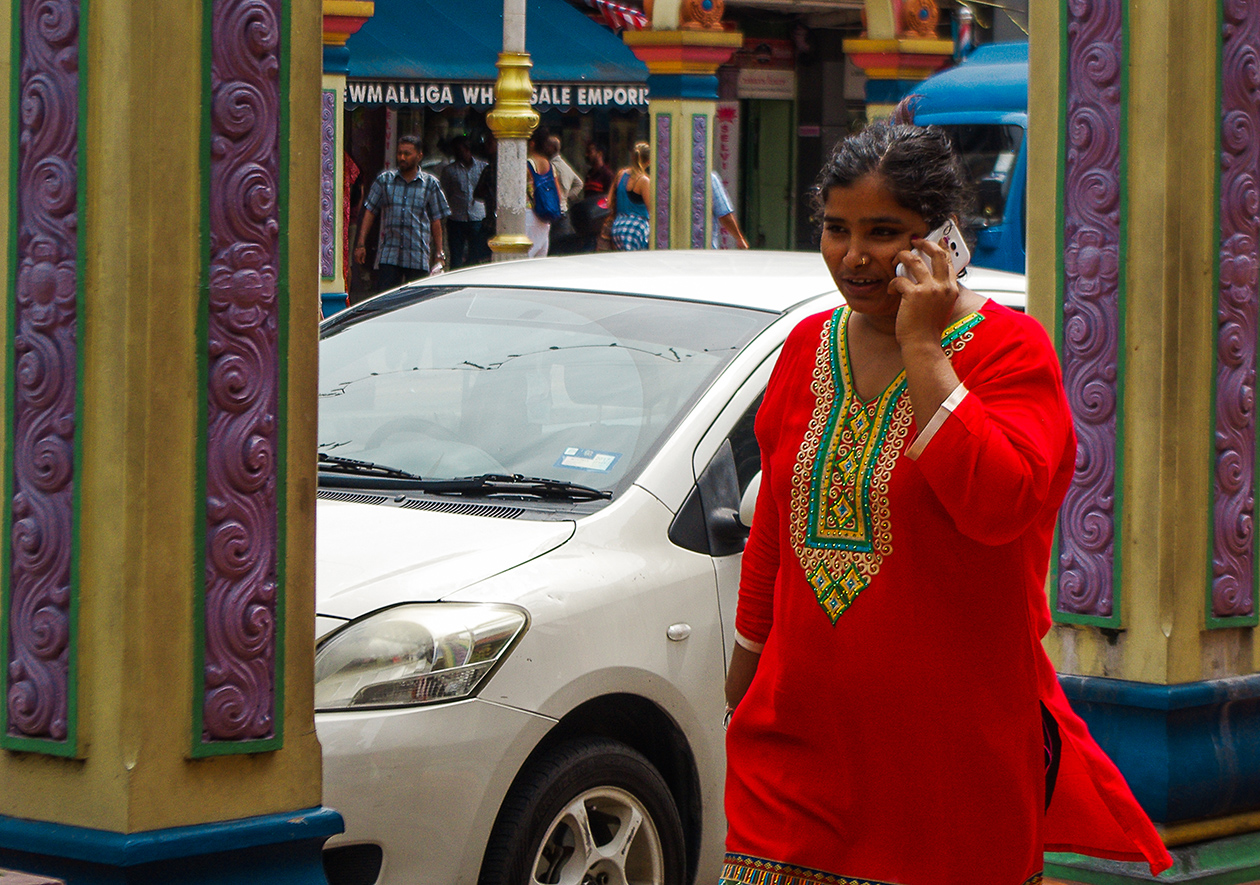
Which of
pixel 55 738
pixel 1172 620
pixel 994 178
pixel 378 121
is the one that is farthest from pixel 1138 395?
pixel 378 121

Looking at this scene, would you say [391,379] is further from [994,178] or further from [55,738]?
[994,178]

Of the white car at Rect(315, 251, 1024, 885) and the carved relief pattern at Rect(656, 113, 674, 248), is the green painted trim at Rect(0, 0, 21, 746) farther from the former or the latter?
the carved relief pattern at Rect(656, 113, 674, 248)

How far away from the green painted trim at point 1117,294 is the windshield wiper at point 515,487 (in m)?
1.15

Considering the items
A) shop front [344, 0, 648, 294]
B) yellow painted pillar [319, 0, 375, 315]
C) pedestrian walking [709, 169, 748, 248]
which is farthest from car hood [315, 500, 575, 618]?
shop front [344, 0, 648, 294]

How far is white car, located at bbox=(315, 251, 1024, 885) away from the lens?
12.1 feet

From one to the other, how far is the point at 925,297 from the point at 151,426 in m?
1.15

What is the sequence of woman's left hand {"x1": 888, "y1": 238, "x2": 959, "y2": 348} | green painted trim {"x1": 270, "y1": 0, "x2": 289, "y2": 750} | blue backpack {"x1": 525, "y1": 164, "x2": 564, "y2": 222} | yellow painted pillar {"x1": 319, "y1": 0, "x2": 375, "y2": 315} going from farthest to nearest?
blue backpack {"x1": 525, "y1": 164, "x2": 564, "y2": 222}, yellow painted pillar {"x1": 319, "y1": 0, "x2": 375, "y2": 315}, green painted trim {"x1": 270, "y1": 0, "x2": 289, "y2": 750}, woman's left hand {"x1": 888, "y1": 238, "x2": 959, "y2": 348}

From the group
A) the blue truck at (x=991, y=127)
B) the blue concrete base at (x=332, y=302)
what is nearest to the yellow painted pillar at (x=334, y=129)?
the blue concrete base at (x=332, y=302)

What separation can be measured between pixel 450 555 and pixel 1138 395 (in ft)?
5.32

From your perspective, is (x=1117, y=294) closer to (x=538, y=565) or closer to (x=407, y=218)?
(x=538, y=565)

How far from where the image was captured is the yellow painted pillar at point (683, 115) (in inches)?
651

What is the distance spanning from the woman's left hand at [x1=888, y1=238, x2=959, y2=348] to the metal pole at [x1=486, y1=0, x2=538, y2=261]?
35.9ft

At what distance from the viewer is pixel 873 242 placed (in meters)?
2.80

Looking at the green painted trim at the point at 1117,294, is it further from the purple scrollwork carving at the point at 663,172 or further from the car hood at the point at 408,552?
the purple scrollwork carving at the point at 663,172
